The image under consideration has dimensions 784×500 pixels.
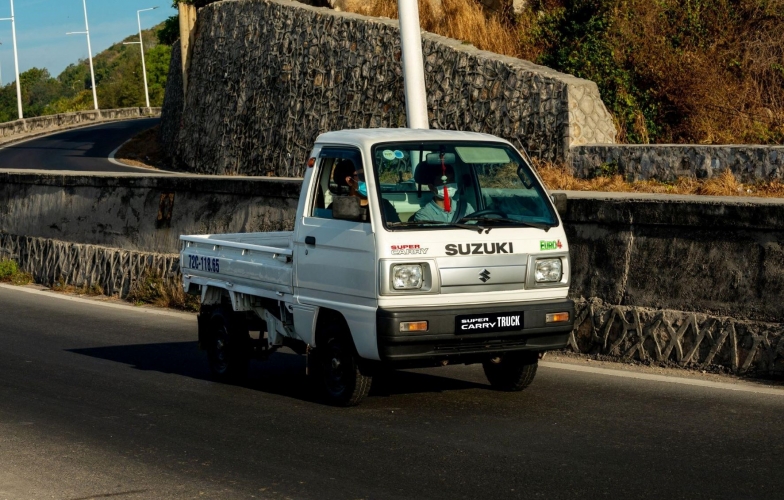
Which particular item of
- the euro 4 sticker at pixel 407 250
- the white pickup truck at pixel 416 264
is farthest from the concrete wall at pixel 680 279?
the euro 4 sticker at pixel 407 250

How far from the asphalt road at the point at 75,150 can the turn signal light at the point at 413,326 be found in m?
29.5

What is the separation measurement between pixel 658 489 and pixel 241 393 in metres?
4.26

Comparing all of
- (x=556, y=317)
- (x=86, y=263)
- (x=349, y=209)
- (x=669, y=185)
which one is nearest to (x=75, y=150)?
(x=86, y=263)

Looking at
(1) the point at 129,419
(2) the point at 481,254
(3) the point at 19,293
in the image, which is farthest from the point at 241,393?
(3) the point at 19,293

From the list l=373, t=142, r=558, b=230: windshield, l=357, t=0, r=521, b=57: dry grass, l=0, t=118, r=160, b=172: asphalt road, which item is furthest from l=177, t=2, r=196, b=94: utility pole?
l=373, t=142, r=558, b=230: windshield

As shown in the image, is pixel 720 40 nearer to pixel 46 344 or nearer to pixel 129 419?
pixel 46 344

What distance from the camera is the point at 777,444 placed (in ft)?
23.0

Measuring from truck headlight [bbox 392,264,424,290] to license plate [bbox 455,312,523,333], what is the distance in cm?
38

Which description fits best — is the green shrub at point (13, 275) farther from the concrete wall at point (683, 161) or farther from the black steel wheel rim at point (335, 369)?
the black steel wheel rim at point (335, 369)

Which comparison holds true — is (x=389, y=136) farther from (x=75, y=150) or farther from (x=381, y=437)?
(x=75, y=150)

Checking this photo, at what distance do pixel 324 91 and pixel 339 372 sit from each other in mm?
21654

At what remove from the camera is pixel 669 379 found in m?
9.33

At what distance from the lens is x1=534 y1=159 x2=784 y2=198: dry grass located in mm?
15898

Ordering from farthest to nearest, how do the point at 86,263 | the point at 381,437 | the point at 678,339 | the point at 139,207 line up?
the point at 86,263
the point at 139,207
the point at 678,339
the point at 381,437
